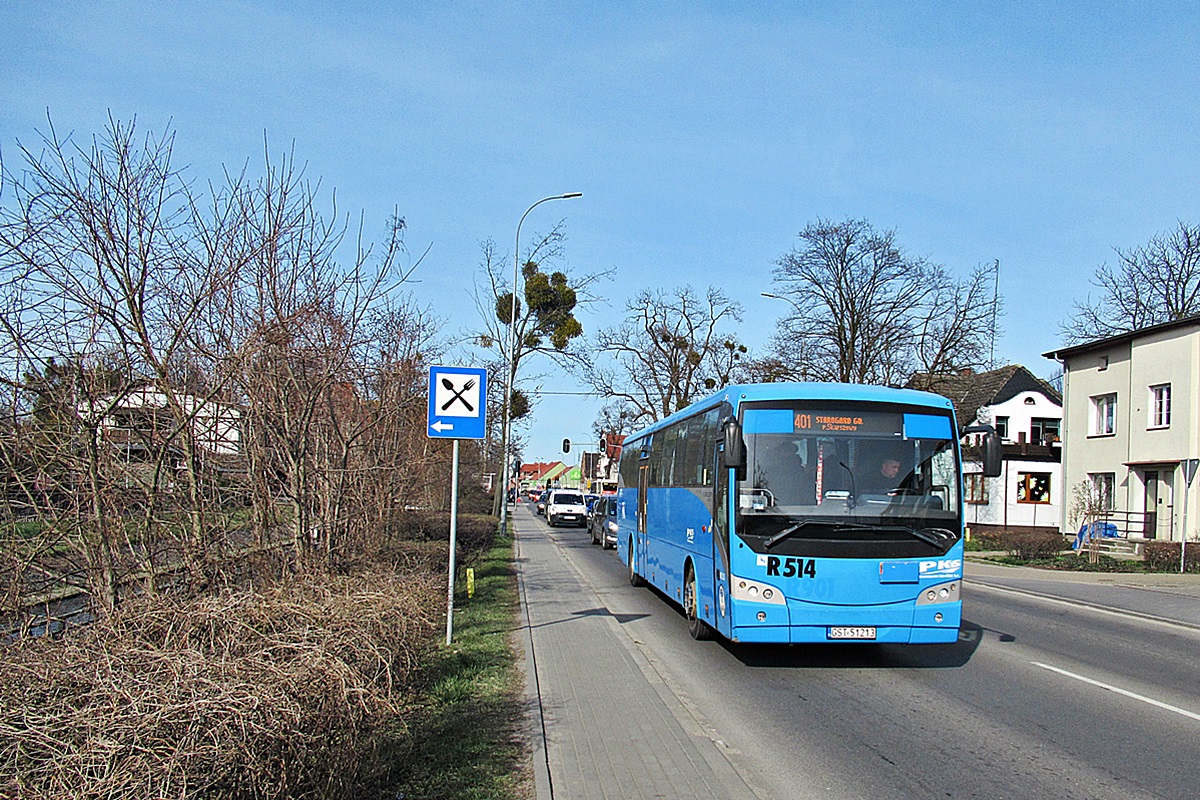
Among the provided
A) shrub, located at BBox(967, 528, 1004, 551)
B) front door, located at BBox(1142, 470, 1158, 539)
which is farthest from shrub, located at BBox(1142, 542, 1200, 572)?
shrub, located at BBox(967, 528, 1004, 551)

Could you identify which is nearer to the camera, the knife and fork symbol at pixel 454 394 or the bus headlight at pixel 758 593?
the bus headlight at pixel 758 593

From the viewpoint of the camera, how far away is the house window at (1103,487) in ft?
110

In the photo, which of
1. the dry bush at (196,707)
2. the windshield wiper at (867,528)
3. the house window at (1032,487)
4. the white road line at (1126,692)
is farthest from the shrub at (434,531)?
A: the house window at (1032,487)

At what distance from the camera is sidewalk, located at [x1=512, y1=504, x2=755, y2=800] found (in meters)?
6.00

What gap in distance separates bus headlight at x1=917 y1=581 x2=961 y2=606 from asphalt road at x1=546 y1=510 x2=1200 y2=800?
2.67ft

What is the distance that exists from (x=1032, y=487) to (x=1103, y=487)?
18.6 m

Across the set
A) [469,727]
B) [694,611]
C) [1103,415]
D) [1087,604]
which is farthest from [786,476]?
[1103,415]

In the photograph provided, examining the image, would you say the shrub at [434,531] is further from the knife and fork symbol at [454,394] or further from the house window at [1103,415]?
the house window at [1103,415]

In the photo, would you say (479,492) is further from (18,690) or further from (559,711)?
(18,690)

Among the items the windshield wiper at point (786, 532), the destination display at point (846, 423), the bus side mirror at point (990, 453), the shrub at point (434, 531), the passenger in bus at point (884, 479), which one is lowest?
the shrub at point (434, 531)

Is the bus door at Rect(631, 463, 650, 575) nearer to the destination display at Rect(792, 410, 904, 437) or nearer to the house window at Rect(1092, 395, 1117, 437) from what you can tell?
the destination display at Rect(792, 410, 904, 437)

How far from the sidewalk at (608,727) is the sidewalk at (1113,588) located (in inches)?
400

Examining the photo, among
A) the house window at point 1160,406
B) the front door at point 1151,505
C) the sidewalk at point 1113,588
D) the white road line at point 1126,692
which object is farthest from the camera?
the front door at point 1151,505

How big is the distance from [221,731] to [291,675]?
1013mm
